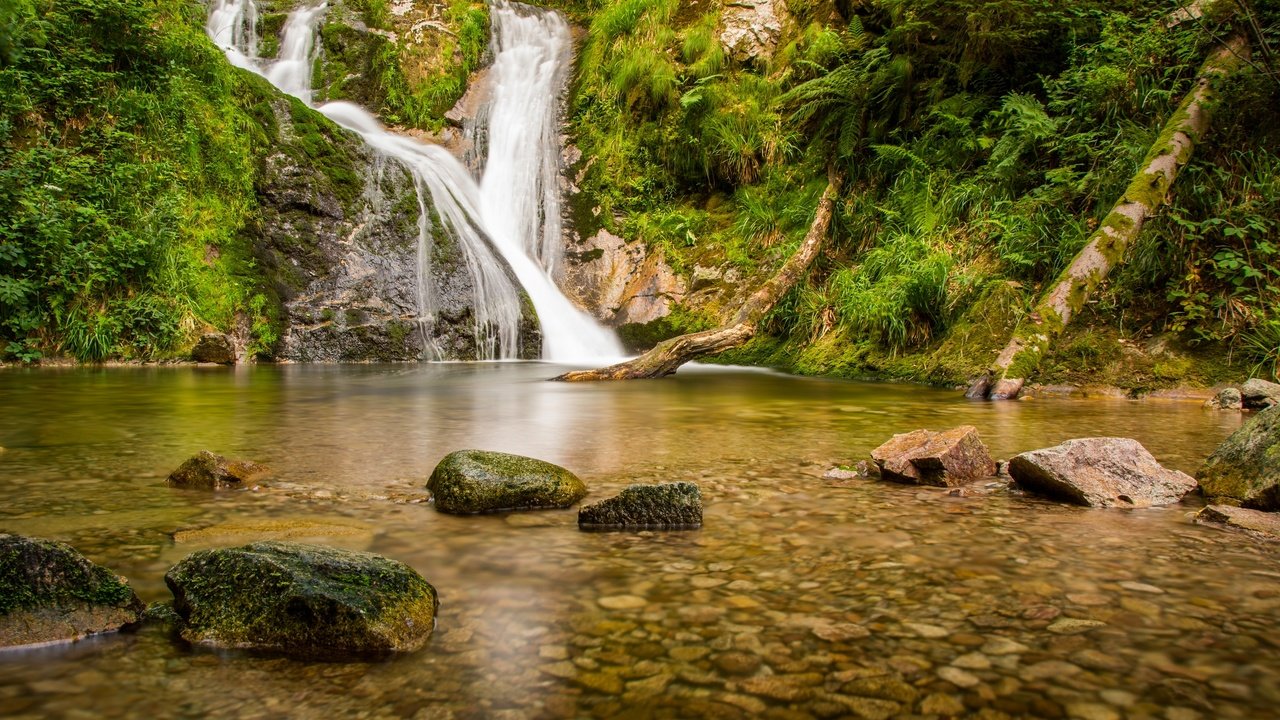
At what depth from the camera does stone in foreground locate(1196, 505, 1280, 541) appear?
2400mm

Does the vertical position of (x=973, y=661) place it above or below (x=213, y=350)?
below

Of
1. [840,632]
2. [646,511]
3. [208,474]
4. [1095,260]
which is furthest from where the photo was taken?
[1095,260]

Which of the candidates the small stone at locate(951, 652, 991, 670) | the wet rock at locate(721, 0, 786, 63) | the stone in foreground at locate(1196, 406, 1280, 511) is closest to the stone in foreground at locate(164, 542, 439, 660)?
the small stone at locate(951, 652, 991, 670)

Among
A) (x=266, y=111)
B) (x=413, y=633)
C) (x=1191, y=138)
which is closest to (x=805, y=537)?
(x=413, y=633)

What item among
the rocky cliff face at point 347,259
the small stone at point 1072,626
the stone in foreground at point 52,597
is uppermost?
the rocky cliff face at point 347,259

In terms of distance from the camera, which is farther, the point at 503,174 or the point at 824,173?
the point at 503,174

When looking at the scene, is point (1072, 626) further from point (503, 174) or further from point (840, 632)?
point (503, 174)

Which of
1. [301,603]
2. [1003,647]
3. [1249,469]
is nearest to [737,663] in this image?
[1003,647]

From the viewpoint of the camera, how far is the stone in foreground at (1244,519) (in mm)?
2400

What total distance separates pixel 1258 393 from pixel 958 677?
5428 mm

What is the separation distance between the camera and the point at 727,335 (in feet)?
28.6

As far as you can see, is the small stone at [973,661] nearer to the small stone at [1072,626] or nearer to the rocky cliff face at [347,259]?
the small stone at [1072,626]

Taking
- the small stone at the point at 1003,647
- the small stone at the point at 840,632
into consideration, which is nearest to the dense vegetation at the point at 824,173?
the small stone at the point at 1003,647

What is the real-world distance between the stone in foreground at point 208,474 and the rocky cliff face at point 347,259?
28.4ft
